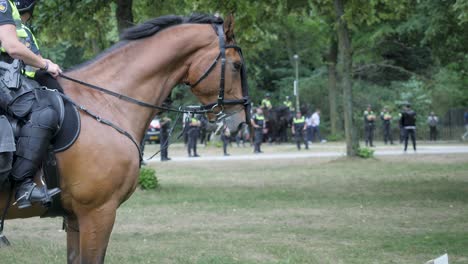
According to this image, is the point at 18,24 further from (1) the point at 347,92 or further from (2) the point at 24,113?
(1) the point at 347,92

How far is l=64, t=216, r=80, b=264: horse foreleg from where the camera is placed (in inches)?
264

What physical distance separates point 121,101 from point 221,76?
0.89 metres

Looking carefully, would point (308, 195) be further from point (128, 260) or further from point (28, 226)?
point (128, 260)

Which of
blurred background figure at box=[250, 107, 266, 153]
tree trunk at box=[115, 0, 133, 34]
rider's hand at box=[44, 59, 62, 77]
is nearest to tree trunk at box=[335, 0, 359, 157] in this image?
blurred background figure at box=[250, 107, 266, 153]

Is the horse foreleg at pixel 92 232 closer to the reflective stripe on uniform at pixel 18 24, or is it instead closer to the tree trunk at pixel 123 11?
the reflective stripe on uniform at pixel 18 24

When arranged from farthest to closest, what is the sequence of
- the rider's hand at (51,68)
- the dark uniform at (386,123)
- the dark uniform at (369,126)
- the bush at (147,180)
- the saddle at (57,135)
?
the dark uniform at (386,123) < the dark uniform at (369,126) < the bush at (147,180) < the rider's hand at (51,68) < the saddle at (57,135)

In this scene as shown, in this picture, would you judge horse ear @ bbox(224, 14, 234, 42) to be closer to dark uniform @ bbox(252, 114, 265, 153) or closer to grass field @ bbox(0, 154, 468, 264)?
grass field @ bbox(0, 154, 468, 264)

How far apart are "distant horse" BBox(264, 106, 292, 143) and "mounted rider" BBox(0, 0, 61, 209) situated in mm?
38971

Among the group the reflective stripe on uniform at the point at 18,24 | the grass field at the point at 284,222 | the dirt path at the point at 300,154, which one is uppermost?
the reflective stripe on uniform at the point at 18,24

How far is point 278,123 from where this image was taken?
47.0m

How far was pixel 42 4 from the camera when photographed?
17172mm

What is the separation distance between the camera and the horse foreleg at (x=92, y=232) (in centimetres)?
633

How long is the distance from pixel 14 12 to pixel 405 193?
1278cm

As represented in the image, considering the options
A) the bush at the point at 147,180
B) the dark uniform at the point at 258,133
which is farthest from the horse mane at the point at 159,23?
the dark uniform at the point at 258,133
